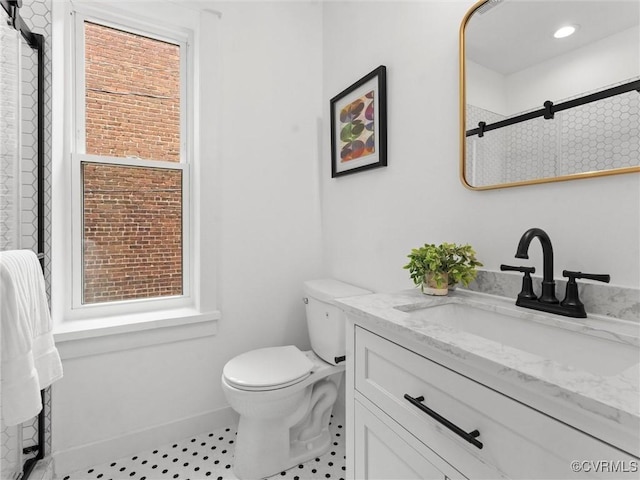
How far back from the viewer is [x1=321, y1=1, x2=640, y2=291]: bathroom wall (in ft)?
2.78

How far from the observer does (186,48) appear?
1854 mm

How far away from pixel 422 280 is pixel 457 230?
0.25 metres

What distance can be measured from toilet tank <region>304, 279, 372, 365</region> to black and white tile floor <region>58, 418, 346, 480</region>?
476 mm

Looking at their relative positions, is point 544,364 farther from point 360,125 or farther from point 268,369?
point 360,125

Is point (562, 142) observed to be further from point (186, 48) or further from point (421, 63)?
point (186, 48)

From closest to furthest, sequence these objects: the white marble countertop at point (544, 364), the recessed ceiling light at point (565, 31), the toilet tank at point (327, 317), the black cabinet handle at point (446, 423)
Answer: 1. the white marble countertop at point (544, 364)
2. the black cabinet handle at point (446, 423)
3. the recessed ceiling light at point (565, 31)
4. the toilet tank at point (327, 317)

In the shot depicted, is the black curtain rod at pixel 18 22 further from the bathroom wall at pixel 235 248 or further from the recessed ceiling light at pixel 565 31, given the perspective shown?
the recessed ceiling light at pixel 565 31

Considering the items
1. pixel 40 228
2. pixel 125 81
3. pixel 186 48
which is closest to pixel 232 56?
pixel 186 48

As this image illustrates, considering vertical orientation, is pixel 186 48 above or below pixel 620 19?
above

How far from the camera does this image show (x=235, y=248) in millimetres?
1833

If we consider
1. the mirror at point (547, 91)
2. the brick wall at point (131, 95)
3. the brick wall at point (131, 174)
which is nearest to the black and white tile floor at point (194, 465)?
the brick wall at point (131, 174)

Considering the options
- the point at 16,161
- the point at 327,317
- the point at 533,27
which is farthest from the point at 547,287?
the point at 16,161

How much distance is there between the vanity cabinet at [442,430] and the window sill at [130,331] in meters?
1.03

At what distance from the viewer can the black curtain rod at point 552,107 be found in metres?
0.79
